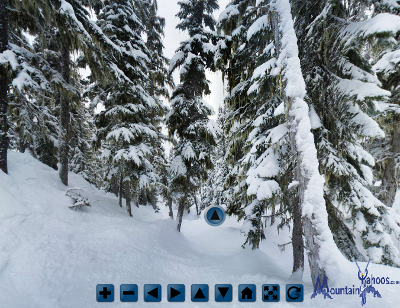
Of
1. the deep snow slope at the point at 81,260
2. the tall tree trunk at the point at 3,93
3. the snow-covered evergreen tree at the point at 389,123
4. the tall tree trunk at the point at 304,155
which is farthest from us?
the snow-covered evergreen tree at the point at 389,123

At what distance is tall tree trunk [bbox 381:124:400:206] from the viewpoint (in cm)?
798

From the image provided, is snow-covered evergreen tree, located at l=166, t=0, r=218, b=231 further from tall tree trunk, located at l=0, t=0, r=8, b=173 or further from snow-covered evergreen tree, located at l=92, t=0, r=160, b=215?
tall tree trunk, located at l=0, t=0, r=8, b=173

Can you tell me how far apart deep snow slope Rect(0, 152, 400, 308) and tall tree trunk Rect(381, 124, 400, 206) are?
5306mm

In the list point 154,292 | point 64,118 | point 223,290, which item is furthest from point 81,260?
point 64,118

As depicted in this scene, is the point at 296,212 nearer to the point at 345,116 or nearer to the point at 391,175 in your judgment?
the point at 345,116

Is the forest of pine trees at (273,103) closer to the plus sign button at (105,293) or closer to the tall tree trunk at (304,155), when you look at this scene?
the tall tree trunk at (304,155)

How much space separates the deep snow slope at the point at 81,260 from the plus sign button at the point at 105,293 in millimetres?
1102

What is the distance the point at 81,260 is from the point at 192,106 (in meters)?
8.73

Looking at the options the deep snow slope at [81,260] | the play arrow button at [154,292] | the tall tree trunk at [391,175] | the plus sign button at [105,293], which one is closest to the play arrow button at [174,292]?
the play arrow button at [154,292]

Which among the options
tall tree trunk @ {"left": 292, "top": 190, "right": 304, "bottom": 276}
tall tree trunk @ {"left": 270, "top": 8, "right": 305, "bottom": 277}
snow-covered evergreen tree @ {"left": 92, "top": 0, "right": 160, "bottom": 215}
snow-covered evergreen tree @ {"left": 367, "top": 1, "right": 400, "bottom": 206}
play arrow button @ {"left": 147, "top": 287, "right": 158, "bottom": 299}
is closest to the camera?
play arrow button @ {"left": 147, "top": 287, "right": 158, "bottom": 299}

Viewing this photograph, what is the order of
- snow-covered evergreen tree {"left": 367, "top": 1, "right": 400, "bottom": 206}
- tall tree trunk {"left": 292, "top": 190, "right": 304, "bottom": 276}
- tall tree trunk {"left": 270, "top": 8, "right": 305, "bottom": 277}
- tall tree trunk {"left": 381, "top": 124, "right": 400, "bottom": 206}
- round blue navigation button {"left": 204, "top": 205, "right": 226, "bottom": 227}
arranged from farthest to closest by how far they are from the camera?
tall tree trunk {"left": 381, "top": 124, "right": 400, "bottom": 206} → snow-covered evergreen tree {"left": 367, "top": 1, "right": 400, "bottom": 206} → tall tree trunk {"left": 292, "top": 190, "right": 304, "bottom": 276} → tall tree trunk {"left": 270, "top": 8, "right": 305, "bottom": 277} → round blue navigation button {"left": 204, "top": 205, "right": 226, "bottom": 227}

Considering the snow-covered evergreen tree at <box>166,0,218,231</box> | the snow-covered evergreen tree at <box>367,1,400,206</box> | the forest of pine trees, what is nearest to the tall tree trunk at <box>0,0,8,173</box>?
the forest of pine trees

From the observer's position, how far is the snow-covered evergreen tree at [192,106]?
1013 centimetres

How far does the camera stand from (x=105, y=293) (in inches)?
98.5
